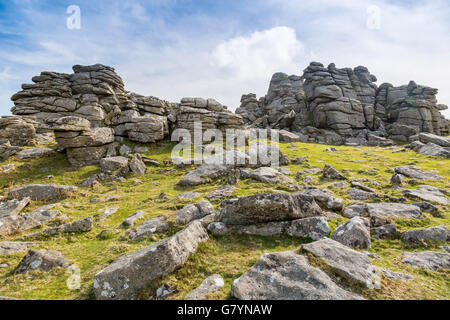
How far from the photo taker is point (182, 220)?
1259cm

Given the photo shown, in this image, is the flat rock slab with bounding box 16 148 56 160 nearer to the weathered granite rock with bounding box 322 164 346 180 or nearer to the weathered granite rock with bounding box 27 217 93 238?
the weathered granite rock with bounding box 27 217 93 238

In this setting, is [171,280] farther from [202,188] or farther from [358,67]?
[358,67]

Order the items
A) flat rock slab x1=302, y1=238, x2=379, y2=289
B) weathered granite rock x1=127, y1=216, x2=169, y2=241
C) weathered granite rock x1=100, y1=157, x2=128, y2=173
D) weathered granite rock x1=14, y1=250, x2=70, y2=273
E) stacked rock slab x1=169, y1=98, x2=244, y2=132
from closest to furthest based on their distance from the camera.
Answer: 1. flat rock slab x1=302, y1=238, x2=379, y2=289
2. weathered granite rock x1=14, y1=250, x2=70, y2=273
3. weathered granite rock x1=127, y1=216, x2=169, y2=241
4. weathered granite rock x1=100, y1=157, x2=128, y2=173
5. stacked rock slab x1=169, y1=98, x2=244, y2=132

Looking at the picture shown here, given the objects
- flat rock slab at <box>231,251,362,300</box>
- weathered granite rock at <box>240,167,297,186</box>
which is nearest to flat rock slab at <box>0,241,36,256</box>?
flat rock slab at <box>231,251,362,300</box>

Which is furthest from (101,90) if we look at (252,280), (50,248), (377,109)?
(377,109)

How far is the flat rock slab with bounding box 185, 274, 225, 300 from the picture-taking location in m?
6.46

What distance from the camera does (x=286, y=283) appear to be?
21.1ft

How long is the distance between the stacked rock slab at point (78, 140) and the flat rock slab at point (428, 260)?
1316 inches

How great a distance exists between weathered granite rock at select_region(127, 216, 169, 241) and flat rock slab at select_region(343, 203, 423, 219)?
37.6 feet

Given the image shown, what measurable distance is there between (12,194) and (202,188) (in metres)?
16.9

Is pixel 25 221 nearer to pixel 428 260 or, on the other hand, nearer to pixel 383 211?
pixel 428 260

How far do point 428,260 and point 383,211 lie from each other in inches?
208

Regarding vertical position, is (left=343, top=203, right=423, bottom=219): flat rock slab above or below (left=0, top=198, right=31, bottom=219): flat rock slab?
above

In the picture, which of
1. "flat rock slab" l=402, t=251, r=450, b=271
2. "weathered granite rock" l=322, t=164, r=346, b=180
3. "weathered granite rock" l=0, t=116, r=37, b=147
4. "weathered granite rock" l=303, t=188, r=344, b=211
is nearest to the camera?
"flat rock slab" l=402, t=251, r=450, b=271
